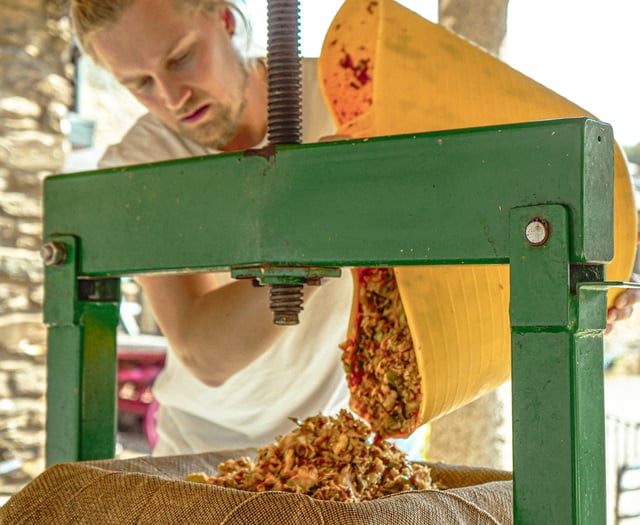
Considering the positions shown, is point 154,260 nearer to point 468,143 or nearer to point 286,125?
point 286,125

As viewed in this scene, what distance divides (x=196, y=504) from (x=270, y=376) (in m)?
1.02

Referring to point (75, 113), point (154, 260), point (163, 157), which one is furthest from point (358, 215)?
point (75, 113)

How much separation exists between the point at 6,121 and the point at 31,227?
1.56 feet

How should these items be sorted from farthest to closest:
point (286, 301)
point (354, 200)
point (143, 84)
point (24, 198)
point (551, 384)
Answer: point (24, 198), point (143, 84), point (286, 301), point (354, 200), point (551, 384)

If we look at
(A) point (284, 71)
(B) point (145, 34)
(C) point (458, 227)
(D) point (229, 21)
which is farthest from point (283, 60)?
(D) point (229, 21)

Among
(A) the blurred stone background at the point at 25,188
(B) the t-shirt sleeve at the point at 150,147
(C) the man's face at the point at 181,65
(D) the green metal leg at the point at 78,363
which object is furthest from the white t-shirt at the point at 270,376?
(A) the blurred stone background at the point at 25,188

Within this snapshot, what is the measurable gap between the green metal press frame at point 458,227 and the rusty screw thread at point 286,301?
0.11ft

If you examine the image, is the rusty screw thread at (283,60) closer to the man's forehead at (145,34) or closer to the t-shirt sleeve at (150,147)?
the man's forehead at (145,34)

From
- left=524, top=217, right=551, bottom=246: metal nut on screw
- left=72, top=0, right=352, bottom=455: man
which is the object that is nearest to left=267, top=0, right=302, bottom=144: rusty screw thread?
left=524, top=217, right=551, bottom=246: metal nut on screw

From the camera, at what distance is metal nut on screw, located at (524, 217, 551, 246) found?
73 cm

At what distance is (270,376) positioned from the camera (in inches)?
72.1

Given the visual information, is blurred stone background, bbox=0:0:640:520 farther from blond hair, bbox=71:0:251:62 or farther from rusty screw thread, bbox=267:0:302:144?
rusty screw thread, bbox=267:0:302:144

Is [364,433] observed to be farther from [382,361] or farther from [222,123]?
[222,123]

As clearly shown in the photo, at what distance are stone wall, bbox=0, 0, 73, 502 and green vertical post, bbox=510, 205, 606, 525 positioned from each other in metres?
3.38
